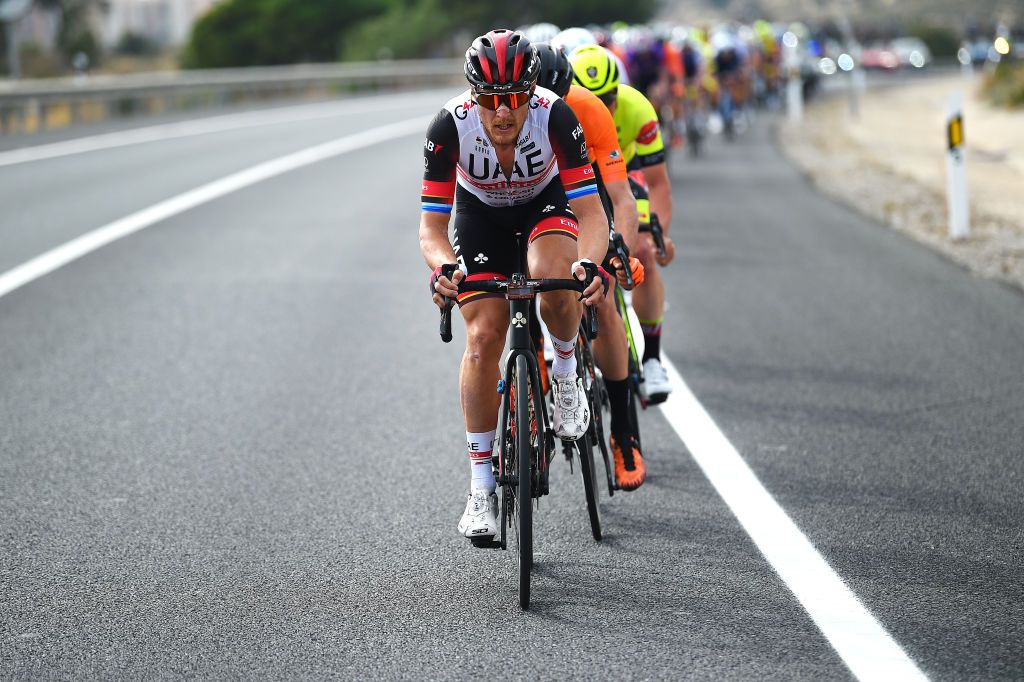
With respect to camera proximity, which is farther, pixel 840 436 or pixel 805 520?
pixel 840 436

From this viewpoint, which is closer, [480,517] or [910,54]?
[480,517]

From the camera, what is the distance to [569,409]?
521 cm

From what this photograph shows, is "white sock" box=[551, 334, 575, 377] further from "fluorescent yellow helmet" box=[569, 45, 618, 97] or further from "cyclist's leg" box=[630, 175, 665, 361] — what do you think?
"cyclist's leg" box=[630, 175, 665, 361]

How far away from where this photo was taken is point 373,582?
16.2 feet

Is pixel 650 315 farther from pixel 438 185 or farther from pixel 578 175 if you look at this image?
pixel 438 185

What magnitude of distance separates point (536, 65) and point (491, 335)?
98 cm

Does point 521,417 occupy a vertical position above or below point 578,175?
below

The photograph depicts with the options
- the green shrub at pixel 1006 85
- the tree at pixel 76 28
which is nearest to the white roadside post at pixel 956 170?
the green shrub at pixel 1006 85

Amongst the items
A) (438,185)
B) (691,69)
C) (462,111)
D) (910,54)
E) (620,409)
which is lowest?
(620,409)

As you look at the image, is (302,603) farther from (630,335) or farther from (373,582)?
(630,335)

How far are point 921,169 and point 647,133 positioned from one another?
15.6 meters

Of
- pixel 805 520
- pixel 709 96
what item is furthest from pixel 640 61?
pixel 805 520

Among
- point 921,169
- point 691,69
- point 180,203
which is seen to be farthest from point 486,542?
point 921,169

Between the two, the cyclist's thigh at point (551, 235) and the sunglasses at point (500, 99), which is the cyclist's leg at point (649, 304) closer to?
the cyclist's thigh at point (551, 235)
